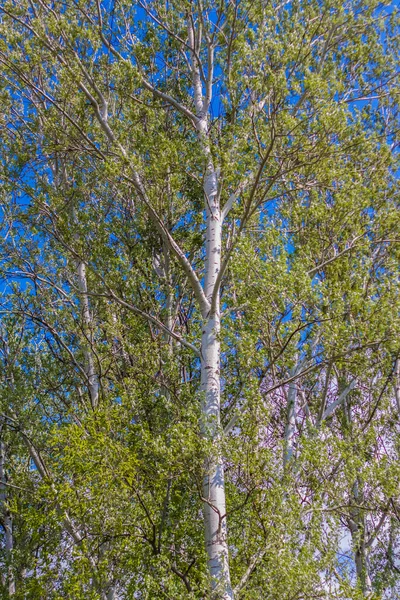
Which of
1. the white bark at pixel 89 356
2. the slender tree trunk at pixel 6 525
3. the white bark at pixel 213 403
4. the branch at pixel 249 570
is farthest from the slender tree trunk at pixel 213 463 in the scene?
the slender tree trunk at pixel 6 525

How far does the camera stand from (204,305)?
379 inches

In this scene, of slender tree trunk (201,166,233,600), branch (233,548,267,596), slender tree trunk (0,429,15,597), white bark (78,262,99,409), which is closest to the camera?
slender tree trunk (201,166,233,600)

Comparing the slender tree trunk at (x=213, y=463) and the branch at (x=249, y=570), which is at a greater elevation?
the slender tree trunk at (x=213, y=463)

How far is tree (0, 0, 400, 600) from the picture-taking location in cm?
860

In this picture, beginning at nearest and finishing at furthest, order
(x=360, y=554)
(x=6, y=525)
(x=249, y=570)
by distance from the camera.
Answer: (x=249, y=570)
(x=360, y=554)
(x=6, y=525)

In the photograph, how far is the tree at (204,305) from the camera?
8.60m

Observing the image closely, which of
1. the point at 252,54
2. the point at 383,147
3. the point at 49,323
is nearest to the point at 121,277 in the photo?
the point at 49,323

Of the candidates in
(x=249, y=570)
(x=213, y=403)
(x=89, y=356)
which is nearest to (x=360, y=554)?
(x=249, y=570)

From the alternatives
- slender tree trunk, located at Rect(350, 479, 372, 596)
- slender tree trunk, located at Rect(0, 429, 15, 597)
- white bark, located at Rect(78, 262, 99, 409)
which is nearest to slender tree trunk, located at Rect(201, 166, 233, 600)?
white bark, located at Rect(78, 262, 99, 409)

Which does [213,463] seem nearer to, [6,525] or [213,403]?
[213,403]

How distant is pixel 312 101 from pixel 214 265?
3034 mm

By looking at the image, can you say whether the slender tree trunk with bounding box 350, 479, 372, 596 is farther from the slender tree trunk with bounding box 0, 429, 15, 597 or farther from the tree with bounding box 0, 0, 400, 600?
the slender tree trunk with bounding box 0, 429, 15, 597

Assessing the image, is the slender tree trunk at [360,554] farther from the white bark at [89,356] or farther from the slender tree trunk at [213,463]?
the white bark at [89,356]

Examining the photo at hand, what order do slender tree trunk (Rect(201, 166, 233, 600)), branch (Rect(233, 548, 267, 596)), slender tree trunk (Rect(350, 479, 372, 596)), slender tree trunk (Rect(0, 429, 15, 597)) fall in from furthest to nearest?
slender tree trunk (Rect(0, 429, 15, 597)), slender tree trunk (Rect(350, 479, 372, 596)), branch (Rect(233, 548, 267, 596)), slender tree trunk (Rect(201, 166, 233, 600))
